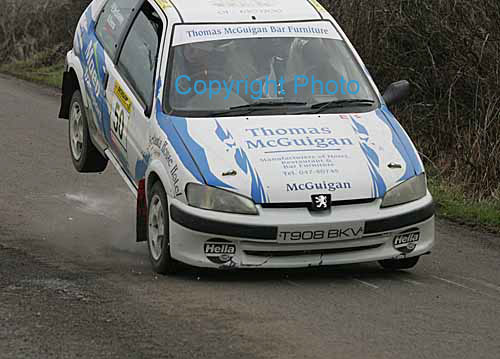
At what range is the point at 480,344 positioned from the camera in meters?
7.43

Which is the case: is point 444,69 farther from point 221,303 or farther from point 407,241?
point 221,303

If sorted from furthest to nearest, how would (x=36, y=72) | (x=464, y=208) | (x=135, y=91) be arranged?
(x=36, y=72) < (x=464, y=208) < (x=135, y=91)

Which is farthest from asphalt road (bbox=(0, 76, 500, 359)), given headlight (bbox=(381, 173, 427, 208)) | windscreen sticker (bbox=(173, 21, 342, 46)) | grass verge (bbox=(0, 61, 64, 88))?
grass verge (bbox=(0, 61, 64, 88))

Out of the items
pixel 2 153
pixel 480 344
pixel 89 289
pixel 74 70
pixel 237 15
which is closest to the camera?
pixel 480 344

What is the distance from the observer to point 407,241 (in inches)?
363

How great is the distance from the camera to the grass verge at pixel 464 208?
12.2 metres

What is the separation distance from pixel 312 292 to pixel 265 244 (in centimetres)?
44

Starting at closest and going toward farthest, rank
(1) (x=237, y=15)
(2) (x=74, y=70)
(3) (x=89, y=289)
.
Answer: (3) (x=89, y=289) → (1) (x=237, y=15) → (2) (x=74, y=70)

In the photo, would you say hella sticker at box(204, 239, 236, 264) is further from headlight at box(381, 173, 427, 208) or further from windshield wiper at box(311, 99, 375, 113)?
windshield wiper at box(311, 99, 375, 113)

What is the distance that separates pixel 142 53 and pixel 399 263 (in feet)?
8.64

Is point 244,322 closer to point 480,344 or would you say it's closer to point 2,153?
point 480,344

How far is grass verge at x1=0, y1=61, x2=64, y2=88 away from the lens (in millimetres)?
22625

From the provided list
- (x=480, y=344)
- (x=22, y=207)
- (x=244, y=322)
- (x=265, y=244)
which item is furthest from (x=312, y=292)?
(x=22, y=207)

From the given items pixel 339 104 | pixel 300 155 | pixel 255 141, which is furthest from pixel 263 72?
pixel 300 155
